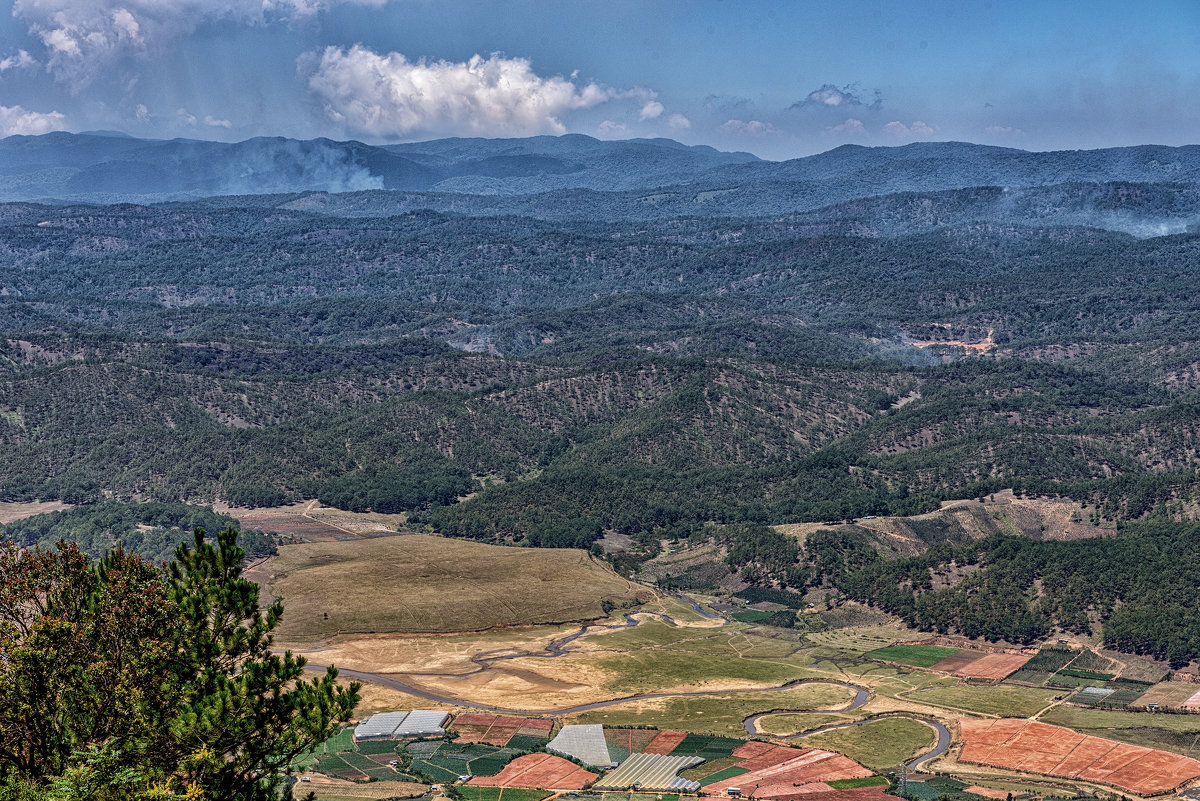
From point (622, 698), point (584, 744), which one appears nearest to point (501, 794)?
point (584, 744)

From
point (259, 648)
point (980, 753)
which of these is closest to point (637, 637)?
point (980, 753)

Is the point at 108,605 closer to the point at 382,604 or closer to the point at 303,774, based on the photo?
the point at 303,774

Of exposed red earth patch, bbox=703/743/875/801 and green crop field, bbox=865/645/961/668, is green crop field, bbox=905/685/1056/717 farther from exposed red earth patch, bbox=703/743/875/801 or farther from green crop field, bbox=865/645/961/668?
exposed red earth patch, bbox=703/743/875/801

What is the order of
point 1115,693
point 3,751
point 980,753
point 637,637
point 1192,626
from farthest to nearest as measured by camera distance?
point 637,637 → point 1192,626 → point 1115,693 → point 980,753 → point 3,751

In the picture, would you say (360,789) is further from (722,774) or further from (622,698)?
(622,698)

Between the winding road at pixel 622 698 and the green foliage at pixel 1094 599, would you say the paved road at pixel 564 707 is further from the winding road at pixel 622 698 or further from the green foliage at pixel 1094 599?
the green foliage at pixel 1094 599

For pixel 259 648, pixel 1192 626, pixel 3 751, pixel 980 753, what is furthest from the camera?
pixel 1192 626
